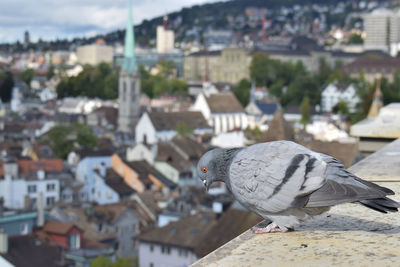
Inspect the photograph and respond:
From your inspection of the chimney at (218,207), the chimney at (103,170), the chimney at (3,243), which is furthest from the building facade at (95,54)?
the chimney at (3,243)

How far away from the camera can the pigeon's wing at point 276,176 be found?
9.22 feet

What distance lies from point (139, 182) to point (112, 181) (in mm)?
1315

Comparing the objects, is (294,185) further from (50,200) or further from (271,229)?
(50,200)

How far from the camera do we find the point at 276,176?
9.30 feet

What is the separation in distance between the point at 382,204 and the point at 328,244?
0.23 metres

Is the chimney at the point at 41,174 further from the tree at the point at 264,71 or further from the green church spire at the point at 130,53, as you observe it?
the tree at the point at 264,71

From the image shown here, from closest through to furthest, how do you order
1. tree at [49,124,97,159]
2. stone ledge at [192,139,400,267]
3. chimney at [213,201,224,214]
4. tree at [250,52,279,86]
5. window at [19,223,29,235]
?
stone ledge at [192,139,400,267]
chimney at [213,201,224,214]
window at [19,223,29,235]
tree at [49,124,97,159]
tree at [250,52,279,86]

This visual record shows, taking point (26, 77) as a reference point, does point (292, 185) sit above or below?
above

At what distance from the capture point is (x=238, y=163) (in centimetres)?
Answer: 298

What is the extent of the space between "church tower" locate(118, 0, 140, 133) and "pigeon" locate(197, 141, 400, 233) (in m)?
64.2

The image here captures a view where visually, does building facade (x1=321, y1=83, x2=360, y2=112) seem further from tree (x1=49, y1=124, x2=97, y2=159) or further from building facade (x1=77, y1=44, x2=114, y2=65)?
building facade (x1=77, y1=44, x2=114, y2=65)

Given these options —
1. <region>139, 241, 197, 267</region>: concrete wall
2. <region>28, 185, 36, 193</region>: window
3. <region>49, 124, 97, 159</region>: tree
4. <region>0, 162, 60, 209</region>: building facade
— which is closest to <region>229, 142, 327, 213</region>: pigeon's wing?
<region>139, 241, 197, 267</region>: concrete wall

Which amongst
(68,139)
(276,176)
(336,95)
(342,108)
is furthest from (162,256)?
(336,95)

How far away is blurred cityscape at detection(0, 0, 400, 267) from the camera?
24609 millimetres
